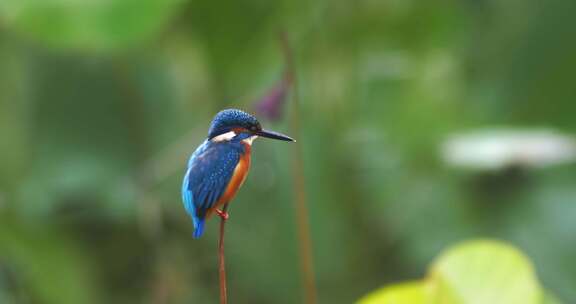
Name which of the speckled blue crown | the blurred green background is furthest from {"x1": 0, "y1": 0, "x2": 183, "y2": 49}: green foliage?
the speckled blue crown

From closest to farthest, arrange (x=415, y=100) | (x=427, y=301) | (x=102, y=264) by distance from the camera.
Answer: (x=427, y=301) < (x=102, y=264) < (x=415, y=100)

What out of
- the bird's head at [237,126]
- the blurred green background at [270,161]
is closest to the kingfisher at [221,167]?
the bird's head at [237,126]

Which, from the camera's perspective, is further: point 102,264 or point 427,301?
point 102,264

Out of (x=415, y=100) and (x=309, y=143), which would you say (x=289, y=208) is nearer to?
(x=309, y=143)

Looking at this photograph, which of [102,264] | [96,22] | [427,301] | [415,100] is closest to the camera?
[427,301]

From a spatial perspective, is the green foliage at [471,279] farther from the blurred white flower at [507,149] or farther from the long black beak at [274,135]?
the blurred white flower at [507,149]

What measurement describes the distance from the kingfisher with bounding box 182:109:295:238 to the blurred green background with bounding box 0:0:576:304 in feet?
1.98

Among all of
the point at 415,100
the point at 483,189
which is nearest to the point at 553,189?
the point at 483,189

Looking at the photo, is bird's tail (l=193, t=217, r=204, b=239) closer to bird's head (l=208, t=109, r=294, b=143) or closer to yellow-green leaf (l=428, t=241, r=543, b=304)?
bird's head (l=208, t=109, r=294, b=143)

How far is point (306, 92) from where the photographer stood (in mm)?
948

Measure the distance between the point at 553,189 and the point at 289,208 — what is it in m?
0.35

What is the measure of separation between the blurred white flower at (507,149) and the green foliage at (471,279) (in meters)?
0.42

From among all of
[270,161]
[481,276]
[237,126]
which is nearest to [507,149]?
[270,161]

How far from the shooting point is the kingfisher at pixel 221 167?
20 centimetres
